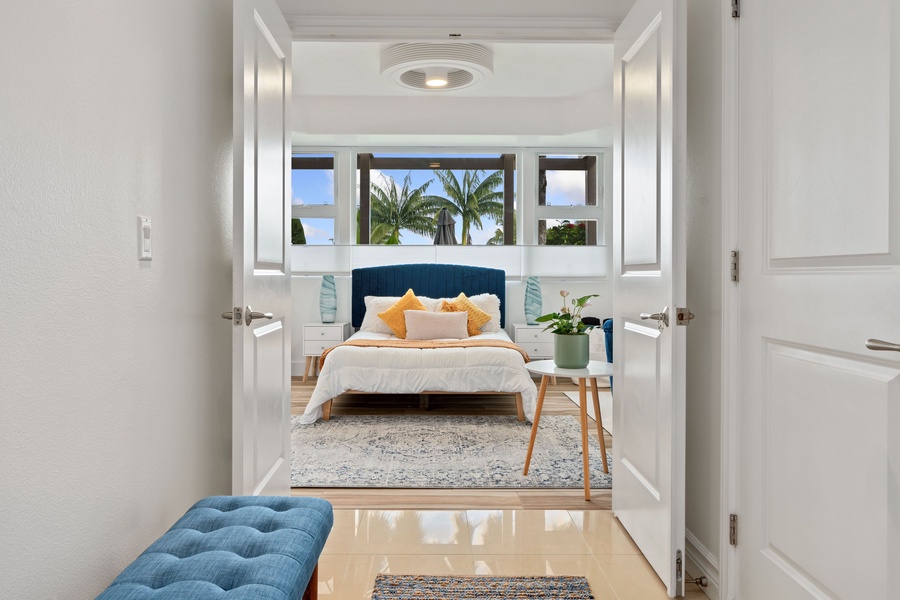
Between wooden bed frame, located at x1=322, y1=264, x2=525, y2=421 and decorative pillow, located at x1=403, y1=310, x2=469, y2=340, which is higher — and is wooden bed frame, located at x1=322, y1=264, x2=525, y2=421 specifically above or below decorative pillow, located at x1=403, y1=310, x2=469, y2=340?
above

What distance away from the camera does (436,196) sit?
6.74 meters

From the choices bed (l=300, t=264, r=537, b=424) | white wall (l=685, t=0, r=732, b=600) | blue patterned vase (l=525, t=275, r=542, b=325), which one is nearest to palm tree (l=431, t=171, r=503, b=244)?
blue patterned vase (l=525, t=275, r=542, b=325)

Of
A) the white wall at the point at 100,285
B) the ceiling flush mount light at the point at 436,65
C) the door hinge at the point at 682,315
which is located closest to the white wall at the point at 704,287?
the door hinge at the point at 682,315

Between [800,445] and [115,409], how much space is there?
5.58ft

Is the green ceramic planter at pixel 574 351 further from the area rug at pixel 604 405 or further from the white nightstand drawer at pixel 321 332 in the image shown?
the white nightstand drawer at pixel 321 332

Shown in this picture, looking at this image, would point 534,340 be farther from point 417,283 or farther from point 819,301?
point 819,301

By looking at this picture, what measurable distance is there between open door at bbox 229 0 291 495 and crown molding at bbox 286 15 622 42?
16 centimetres

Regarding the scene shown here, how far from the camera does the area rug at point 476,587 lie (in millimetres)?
1966

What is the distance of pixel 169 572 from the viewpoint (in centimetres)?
121

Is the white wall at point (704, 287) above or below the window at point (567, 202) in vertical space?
below

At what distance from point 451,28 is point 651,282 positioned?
54.1 inches

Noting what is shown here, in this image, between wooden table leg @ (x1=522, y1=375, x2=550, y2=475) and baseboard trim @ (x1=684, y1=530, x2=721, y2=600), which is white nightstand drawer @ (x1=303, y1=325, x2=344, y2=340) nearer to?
wooden table leg @ (x1=522, y1=375, x2=550, y2=475)

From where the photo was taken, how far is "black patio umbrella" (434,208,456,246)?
6.60 meters

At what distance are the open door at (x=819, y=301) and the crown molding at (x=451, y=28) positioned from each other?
918mm
